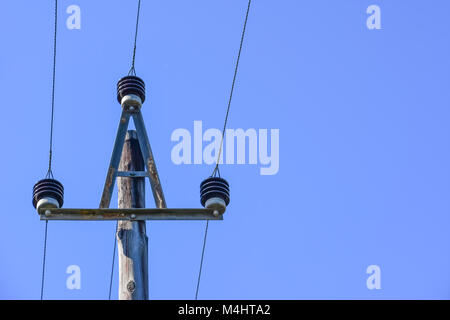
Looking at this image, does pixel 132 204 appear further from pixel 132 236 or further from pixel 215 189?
pixel 215 189

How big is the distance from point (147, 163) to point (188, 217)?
897mm

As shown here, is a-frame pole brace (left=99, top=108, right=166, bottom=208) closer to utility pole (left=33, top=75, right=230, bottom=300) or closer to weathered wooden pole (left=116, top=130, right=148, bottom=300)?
utility pole (left=33, top=75, right=230, bottom=300)

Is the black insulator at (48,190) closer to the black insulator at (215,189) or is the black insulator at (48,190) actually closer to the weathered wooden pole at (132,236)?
the weathered wooden pole at (132,236)

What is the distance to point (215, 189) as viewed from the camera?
16.0 metres

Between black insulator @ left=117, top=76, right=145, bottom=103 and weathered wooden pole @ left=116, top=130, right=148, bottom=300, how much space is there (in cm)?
48

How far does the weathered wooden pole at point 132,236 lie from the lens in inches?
623

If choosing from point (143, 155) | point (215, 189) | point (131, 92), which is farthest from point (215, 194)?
point (131, 92)

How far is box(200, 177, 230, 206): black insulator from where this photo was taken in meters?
16.0

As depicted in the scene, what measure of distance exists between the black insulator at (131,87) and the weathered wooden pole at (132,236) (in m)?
0.48

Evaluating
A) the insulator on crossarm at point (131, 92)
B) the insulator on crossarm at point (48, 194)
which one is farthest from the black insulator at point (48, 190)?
the insulator on crossarm at point (131, 92)
